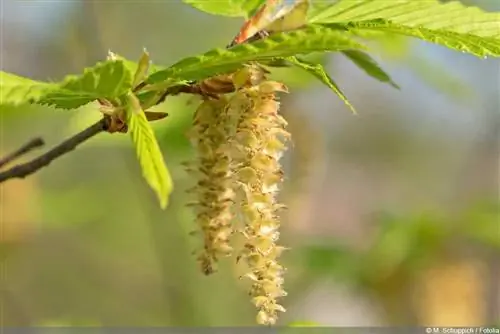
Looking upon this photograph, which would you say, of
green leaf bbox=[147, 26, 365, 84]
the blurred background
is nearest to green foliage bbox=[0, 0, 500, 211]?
green leaf bbox=[147, 26, 365, 84]

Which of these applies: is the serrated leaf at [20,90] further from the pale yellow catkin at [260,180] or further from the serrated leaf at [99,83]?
the pale yellow catkin at [260,180]

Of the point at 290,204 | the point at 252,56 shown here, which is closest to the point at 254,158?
the point at 252,56

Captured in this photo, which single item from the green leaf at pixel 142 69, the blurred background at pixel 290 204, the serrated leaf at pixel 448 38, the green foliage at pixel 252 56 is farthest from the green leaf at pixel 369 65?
the blurred background at pixel 290 204

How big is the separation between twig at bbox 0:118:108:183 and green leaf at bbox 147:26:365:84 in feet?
0.27

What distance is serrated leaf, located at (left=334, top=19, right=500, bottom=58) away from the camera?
53 cm

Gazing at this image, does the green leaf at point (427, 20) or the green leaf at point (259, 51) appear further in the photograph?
Result: the green leaf at point (427, 20)

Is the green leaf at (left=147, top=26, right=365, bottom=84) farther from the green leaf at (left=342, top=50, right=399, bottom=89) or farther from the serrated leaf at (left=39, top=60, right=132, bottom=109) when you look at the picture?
the green leaf at (left=342, top=50, right=399, bottom=89)

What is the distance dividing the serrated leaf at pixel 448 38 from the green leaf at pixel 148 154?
0.18 m

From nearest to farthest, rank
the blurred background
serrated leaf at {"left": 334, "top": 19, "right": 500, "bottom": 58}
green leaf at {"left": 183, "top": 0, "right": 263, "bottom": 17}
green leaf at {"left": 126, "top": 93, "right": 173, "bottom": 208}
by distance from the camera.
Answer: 1. green leaf at {"left": 126, "top": 93, "right": 173, "bottom": 208}
2. serrated leaf at {"left": 334, "top": 19, "right": 500, "bottom": 58}
3. green leaf at {"left": 183, "top": 0, "right": 263, "bottom": 17}
4. the blurred background

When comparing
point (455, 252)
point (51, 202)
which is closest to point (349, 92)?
point (455, 252)

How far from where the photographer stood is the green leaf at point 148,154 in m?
0.42

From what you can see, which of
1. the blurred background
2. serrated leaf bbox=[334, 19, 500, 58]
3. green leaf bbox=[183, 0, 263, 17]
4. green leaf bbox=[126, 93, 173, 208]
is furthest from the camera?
the blurred background

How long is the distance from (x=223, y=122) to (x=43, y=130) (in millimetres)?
1668

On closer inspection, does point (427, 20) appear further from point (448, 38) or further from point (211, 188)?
point (211, 188)
